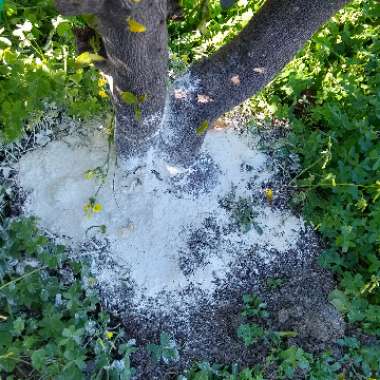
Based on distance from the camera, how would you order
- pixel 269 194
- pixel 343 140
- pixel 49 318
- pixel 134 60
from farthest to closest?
pixel 343 140, pixel 269 194, pixel 49 318, pixel 134 60

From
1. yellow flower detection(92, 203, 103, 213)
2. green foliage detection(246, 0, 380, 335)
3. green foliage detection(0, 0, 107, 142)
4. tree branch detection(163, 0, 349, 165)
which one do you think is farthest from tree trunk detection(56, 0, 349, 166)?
green foliage detection(246, 0, 380, 335)

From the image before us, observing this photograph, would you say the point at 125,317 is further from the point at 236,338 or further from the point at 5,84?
the point at 5,84

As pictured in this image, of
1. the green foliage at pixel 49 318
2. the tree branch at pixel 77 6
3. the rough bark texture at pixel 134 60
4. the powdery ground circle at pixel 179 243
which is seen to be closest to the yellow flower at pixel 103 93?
the powdery ground circle at pixel 179 243

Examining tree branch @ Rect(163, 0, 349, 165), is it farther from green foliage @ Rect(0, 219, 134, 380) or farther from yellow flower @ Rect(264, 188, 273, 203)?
green foliage @ Rect(0, 219, 134, 380)

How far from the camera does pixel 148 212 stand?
2307 millimetres

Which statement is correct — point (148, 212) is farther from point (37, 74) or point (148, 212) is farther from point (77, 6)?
point (77, 6)

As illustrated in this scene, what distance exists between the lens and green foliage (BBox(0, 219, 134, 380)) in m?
1.93

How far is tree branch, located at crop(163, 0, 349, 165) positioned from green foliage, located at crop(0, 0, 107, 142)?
1.62ft

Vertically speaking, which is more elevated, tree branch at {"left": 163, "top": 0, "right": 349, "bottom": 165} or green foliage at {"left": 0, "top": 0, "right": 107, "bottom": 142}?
green foliage at {"left": 0, "top": 0, "right": 107, "bottom": 142}

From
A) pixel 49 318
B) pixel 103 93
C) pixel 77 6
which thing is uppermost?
pixel 103 93

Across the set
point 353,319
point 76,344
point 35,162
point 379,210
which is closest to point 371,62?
point 379,210

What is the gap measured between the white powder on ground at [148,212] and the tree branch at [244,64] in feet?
0.60

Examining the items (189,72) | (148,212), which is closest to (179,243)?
(148,212)

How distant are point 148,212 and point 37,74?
2.67 ft
